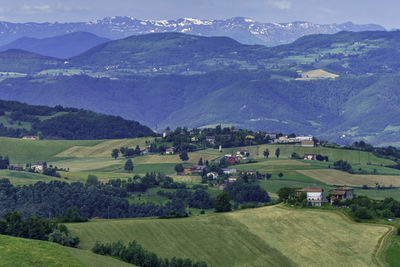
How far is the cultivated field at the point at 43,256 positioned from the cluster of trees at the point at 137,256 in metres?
2.75

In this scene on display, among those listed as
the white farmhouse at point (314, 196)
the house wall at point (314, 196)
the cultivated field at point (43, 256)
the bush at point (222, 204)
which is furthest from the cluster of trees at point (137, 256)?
the house wall at point (314, 196)

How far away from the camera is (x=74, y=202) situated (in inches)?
7106

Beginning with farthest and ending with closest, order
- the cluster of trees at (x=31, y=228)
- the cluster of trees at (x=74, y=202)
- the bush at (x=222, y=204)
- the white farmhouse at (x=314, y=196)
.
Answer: the cluster of trees at (x=74, y=202) → the white farmhouse at (x=314, y=196) → the bush at (x=222, y=204) → the cluster of trees at (x=31, y=228)

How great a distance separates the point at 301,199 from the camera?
464 feet

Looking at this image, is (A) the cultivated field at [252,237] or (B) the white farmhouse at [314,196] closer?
(A) the cultivated field at [252,237]

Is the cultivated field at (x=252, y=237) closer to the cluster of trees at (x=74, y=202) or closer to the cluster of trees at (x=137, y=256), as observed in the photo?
the cluster of trees at (x=137, y=256)

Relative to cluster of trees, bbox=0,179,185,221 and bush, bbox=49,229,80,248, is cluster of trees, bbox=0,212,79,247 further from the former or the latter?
cluster of trees, bbox=0,179,185,221

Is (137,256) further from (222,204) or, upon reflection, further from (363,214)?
(363,214)

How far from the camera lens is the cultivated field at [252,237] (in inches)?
4087

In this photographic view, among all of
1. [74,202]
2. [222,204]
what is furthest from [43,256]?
[74,202]

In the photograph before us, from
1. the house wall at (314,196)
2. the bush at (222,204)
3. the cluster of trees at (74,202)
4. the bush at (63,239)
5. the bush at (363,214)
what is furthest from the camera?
the cluster of trees at (74,202)

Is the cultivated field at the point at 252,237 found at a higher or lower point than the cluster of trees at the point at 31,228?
lower

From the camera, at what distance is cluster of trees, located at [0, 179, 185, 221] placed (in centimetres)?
17212

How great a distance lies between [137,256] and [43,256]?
1400cm
